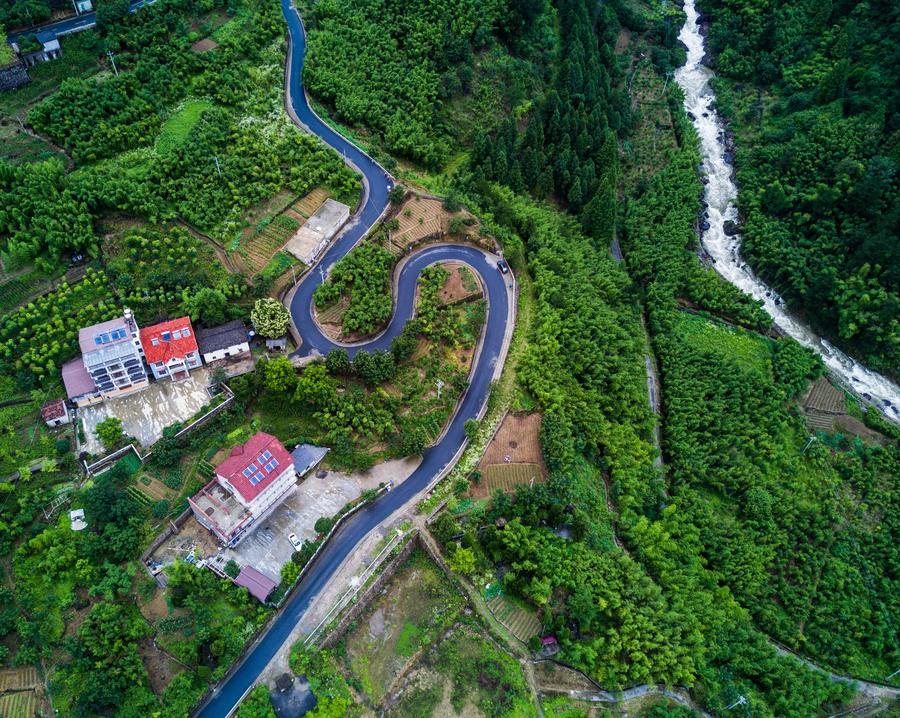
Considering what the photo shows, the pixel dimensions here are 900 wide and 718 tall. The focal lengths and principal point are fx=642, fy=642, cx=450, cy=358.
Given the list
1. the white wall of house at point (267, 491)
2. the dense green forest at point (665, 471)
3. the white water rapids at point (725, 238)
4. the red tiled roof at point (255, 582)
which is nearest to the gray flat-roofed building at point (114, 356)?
the white wall of house at point (267, 491)

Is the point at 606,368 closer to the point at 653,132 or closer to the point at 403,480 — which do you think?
the point at 403,480

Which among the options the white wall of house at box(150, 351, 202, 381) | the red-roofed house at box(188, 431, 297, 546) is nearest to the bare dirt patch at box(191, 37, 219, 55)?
the white wall of house at box(150, 351, 202, 381)

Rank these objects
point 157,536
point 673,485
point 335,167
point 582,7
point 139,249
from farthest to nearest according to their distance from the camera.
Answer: point 582,7 → point 335,167 → point 673,485 → point 139,249 → point 157,536

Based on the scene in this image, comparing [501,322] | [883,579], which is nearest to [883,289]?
[883,579]

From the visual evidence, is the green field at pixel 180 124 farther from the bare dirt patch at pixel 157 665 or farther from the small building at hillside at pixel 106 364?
the bare dirt patch at pixel 157 665

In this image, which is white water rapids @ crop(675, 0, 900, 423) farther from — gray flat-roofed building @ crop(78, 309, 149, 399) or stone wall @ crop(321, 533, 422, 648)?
gray flat-roofed building @ crop(78, 309, 149, 399)

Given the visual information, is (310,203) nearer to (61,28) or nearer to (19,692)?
(61,28)

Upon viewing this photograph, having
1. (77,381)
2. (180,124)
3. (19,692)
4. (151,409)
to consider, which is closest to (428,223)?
(180,124)
